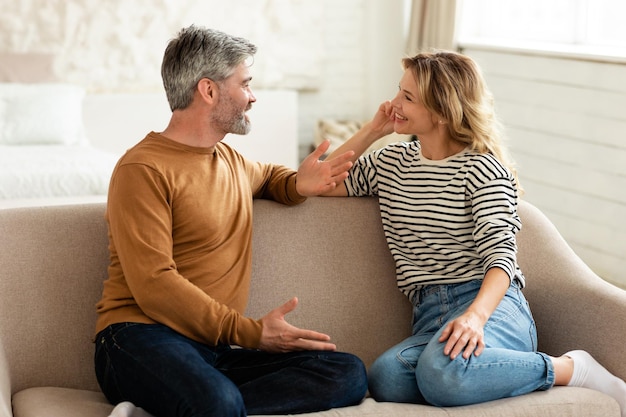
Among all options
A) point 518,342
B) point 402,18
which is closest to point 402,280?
point 518,342

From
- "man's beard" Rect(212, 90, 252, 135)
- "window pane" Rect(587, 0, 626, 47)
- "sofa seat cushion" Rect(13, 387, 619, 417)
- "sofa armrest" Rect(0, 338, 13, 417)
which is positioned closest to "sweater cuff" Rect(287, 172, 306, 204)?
"man's beard" Rect(212, 90, 252, 135)

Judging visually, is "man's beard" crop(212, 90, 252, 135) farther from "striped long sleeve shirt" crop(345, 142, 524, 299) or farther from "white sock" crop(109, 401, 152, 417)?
"white sock" crop(109, 401, 152, 417)

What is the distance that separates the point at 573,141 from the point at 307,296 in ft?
8.21

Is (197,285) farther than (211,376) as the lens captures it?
Yes

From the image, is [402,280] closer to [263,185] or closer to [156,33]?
[263,185]

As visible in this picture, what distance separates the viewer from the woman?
2.12 metres

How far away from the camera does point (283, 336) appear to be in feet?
6.88

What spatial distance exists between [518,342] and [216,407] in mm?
794

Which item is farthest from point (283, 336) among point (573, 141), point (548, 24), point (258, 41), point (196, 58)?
point (258, 41)

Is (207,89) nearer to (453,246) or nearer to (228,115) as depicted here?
(228,115)

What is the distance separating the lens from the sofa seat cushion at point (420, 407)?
6.64 feet

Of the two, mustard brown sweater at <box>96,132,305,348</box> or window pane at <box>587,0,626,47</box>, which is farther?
window pane at <box>587,0,626,47</box>

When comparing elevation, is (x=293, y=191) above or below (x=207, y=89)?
below

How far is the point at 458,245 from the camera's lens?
92.4 inches
